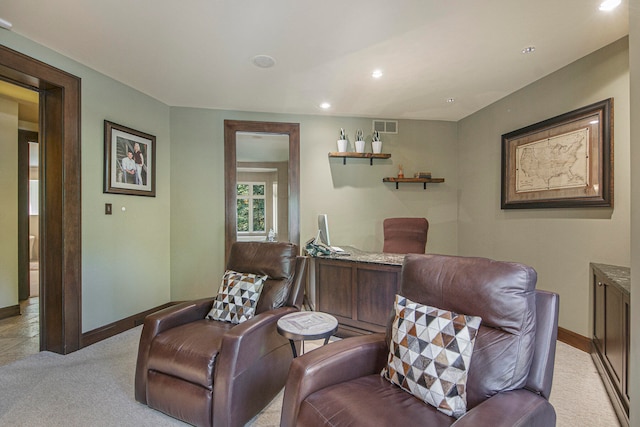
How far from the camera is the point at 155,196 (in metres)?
3.91

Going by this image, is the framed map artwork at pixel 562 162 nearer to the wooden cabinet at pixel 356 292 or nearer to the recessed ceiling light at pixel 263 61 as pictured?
the wooden cabinet at pixel 356 292

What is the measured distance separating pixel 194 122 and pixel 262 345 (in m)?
3.34

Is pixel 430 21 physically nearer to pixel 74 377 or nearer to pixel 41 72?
pixel 41 72

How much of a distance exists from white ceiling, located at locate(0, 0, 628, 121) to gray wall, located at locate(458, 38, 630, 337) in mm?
214

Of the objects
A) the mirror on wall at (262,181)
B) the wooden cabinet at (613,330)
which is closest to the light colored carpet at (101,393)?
the wooden cabinet at (613,330)

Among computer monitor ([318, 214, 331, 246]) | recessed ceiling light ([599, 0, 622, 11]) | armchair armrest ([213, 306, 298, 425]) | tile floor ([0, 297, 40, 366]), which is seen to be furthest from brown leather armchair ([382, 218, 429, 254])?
tile floor ([0, 297, 40, 366])

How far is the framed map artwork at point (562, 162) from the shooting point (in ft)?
8.91

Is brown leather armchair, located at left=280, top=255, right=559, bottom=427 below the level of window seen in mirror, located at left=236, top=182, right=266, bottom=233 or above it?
below

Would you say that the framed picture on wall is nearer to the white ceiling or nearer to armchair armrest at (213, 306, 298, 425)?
the white ceiling

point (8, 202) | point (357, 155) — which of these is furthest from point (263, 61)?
point (8, 202)

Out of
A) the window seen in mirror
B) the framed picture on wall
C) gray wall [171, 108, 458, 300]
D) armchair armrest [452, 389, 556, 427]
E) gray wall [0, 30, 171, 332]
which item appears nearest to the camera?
armchair armrest [452, 389, 556, 427]

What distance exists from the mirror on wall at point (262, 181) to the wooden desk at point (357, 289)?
1297 mm

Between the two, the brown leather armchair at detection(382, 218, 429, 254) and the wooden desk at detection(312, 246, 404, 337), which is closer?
the wooden desk at detection(312, 246, 404, 337)

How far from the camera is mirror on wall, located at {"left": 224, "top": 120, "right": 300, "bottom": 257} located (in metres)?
4.28
